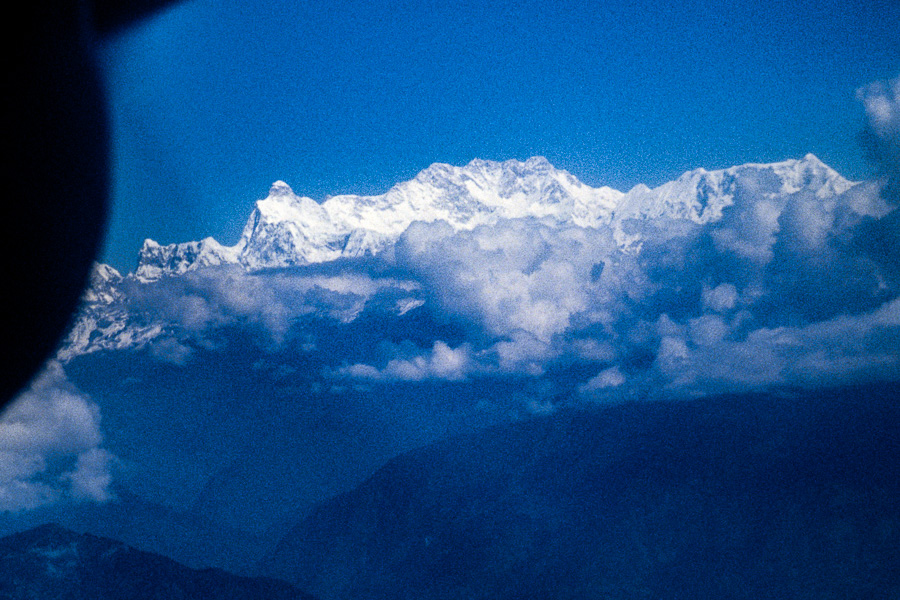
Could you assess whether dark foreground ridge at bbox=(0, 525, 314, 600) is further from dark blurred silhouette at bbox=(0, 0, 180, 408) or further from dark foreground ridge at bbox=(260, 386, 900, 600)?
dark blurred silhouette at bbox=(0, 0, 180, 408)

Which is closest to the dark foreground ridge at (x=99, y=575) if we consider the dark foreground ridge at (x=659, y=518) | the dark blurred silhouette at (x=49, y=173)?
the dark foreground ridge at (x=659, y=518)

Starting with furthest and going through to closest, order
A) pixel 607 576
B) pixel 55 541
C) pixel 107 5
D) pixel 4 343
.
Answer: pixel 607 576 < pixel 55 541 < pixel 107 5 < pixel 4 343

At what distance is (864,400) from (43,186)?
189 meters

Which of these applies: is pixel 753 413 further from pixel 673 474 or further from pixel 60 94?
pixel 60 94

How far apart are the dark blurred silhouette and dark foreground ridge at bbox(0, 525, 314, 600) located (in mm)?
146601

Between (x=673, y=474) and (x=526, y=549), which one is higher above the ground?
(x=673, y=474)

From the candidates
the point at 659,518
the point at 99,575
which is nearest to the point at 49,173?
the point at 99,575

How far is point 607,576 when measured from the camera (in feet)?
451

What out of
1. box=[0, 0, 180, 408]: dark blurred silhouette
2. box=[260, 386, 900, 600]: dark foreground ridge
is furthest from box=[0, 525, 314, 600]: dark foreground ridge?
box=[0, 0, 180, 408]: dark blurred silhouette

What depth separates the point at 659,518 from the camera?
150 metres

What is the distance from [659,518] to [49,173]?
174 m

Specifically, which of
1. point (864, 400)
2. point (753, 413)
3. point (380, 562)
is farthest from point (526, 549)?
point (864, 400)

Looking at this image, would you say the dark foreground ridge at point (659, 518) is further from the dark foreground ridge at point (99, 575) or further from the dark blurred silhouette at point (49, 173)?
the dark blurred silhouette at point (49, 173)

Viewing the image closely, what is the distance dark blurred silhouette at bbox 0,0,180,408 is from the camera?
3.85 meters
